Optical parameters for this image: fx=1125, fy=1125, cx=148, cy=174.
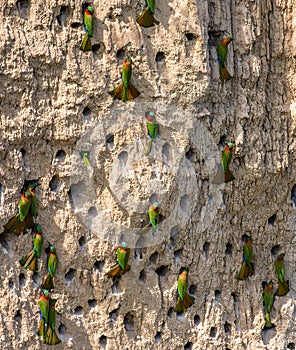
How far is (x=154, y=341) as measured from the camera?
5617 mm

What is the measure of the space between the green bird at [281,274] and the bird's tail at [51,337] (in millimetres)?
1182

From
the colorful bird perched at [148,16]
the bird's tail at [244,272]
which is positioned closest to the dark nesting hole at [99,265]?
the bird's tail at [244,272]

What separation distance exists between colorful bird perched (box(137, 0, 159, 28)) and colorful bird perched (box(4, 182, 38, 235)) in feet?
3.04

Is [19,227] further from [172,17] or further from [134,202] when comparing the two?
[172,17]

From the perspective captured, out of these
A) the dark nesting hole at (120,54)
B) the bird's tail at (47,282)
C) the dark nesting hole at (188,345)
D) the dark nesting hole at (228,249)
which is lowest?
the dark nesting hole at (188,345)

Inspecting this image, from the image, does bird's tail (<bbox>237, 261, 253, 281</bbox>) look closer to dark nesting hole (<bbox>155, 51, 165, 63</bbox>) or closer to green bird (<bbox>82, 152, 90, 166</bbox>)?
green bird (<bbox>82, 152, 90, 166</bbox>)

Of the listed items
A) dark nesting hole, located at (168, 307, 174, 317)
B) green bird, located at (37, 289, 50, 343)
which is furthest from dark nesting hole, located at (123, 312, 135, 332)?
green bird, located at (37, 289, 50, 343)

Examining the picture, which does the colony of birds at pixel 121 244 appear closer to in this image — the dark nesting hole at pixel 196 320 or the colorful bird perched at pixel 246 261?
the dark nesting hole at pixel 196 320

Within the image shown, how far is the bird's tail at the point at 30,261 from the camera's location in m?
5.35

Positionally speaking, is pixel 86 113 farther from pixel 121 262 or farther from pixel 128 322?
pixel 128 322

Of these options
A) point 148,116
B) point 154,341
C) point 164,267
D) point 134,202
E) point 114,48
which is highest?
point 114,48

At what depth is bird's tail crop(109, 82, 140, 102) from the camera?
17.5 ft

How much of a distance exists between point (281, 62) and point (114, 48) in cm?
90

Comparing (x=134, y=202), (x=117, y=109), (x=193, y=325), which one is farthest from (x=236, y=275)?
(x=117, y=109)
